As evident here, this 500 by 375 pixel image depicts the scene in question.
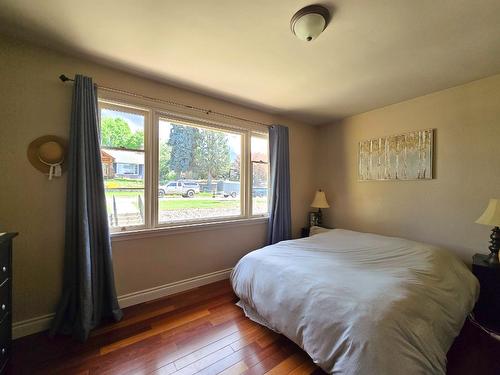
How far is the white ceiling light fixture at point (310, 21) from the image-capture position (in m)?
1.32

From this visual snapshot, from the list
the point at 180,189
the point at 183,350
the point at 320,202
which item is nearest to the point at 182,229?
the point at 180,189

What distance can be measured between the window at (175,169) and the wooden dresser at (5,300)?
0.77 meters

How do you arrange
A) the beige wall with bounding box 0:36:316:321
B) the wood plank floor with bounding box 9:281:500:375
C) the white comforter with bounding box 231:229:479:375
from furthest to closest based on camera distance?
the beige wall with bounding box 0:36:316:321, the wood plank floor with bounding box 9:281:500:375, the white comforter with bounding box 231:229:479:375

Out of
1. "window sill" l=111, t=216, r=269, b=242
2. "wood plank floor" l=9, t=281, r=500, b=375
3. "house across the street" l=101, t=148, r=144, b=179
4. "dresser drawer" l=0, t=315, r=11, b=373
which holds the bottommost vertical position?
"wood plank floor" l=9, t=281, r=500, b=375

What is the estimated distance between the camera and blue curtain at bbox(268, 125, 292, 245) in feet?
10.2

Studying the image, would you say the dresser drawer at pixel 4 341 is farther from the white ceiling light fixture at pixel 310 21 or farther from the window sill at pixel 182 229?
the white ceiling light fixture at pixel 310 21

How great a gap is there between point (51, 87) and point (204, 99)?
141 centimetres

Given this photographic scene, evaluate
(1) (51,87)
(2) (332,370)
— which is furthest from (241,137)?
(2) (332,370)

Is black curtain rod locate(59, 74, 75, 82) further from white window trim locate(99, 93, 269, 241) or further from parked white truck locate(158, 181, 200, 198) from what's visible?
parked white truck locate(158, 181, 200, 198)

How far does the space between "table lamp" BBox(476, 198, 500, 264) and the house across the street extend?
11.0 feet

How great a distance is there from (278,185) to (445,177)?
1982mm

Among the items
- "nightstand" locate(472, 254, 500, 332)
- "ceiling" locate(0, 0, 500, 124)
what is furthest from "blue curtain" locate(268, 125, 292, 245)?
"nightstand" locate(472, 254, 500, 332)

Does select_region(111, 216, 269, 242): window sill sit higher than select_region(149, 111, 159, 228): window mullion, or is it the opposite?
select_region(149, 111, 159, 228): window mullion

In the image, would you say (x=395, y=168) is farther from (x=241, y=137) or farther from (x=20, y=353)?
(x=20, y=353)
